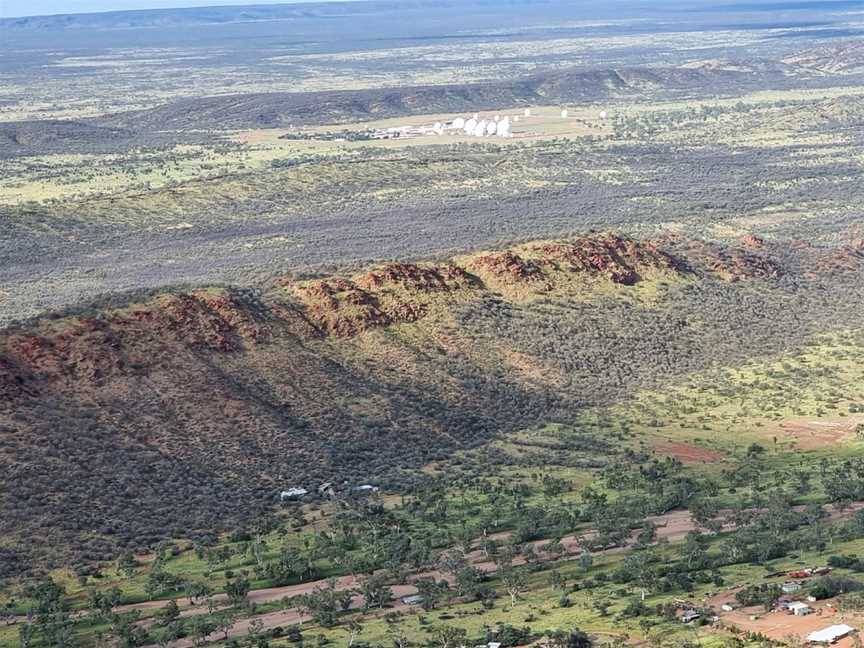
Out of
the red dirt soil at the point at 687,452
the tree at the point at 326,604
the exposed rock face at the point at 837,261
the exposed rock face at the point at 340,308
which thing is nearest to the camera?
the tree at the point at 326,604

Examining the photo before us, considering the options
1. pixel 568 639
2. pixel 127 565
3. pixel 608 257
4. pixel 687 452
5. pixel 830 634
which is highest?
pixel 608 257

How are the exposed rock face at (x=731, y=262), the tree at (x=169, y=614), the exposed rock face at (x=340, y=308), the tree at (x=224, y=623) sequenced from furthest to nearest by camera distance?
the exposed rock face at (x=731, y=262), the exposed rock face at (x=340, y=308), the tree at (x=169, y=614), the tree at (x=224, y=623)

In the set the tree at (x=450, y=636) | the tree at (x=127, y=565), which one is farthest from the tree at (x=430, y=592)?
the tree at (x=127, y=565)

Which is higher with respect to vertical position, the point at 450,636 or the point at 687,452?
the point at 450,636

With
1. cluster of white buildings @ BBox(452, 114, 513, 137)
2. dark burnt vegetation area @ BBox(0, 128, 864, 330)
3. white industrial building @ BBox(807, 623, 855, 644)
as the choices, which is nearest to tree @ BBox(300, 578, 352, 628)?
white industrial building @ BBox(807, 623, 855, 644)

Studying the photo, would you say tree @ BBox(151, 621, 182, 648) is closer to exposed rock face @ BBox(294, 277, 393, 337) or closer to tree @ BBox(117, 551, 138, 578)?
tree @ BBox(117, 551, 138, 578)

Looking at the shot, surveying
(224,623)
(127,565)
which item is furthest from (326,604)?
(127,565)

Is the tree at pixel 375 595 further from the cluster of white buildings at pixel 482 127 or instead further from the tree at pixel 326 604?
the cluster of white buildings at pixel 482 127

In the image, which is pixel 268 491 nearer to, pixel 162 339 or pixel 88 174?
pixel 162 339

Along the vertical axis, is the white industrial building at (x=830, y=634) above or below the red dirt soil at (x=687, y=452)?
above

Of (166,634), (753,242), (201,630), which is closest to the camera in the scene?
(166,634)

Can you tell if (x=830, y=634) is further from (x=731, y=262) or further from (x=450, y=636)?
(x=731, y=262)

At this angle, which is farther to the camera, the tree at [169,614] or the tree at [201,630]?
the tree at [169,614]
